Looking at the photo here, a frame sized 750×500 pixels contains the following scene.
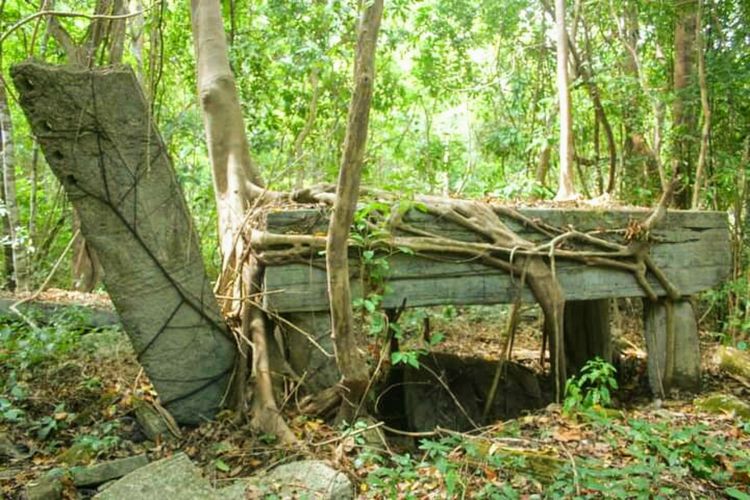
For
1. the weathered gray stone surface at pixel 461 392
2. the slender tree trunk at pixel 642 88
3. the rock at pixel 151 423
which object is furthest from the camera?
the slender tree trunk at pixel 642 88

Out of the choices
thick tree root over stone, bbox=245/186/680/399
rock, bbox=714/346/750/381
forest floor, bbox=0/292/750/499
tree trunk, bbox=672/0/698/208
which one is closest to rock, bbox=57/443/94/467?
forest floor, bbox=0/292/750/499

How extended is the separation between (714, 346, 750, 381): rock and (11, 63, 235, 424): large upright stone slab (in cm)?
466

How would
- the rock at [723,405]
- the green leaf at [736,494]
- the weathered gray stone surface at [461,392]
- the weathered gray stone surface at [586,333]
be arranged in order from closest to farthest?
the green leaf at [736,494] < the rock at [723,405] < the weathered gray stone surface at [461,392] < the weathered gray stone surface at [586,333]

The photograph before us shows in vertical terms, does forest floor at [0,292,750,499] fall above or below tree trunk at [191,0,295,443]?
below

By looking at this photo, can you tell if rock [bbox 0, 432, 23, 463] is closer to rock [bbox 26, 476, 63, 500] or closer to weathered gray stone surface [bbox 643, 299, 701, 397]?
rock [bbox 26, 476, 63, 500]

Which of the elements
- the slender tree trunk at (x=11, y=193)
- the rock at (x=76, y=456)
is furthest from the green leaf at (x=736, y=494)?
the slender tree trunk at (x=11, y=193)

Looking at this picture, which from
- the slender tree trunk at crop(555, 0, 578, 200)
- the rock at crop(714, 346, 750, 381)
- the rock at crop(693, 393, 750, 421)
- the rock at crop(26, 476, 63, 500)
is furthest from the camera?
the slender tree trunk at crop(555, 0, 578, 200)

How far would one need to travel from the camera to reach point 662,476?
306 centimetres

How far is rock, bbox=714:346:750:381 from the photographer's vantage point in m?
5.57

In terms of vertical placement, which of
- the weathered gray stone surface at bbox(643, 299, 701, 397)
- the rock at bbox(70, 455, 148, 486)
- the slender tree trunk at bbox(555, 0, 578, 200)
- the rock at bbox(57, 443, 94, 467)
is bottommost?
the rock at bbox(70, 455, 148, 486)

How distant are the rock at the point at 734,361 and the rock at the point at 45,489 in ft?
18.5

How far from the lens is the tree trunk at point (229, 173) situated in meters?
4.13

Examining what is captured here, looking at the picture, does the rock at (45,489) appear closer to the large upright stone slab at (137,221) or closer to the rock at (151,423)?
the rock at (151,423)

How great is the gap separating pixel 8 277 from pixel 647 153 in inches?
358
